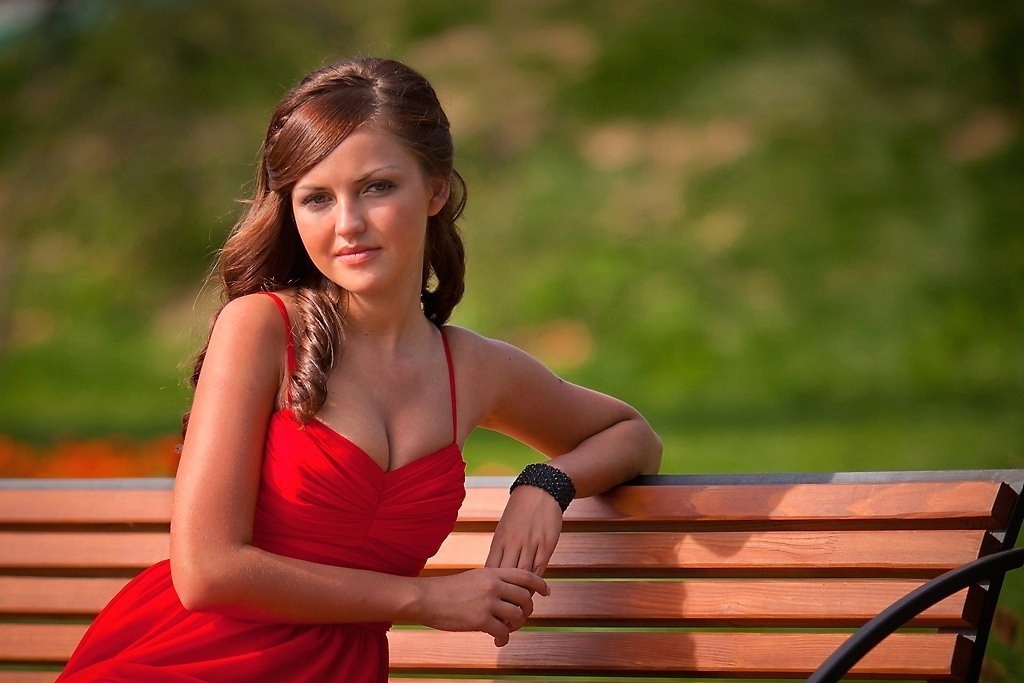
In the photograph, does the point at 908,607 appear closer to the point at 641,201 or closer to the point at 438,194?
the point at 438,194

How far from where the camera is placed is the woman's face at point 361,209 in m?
2.46

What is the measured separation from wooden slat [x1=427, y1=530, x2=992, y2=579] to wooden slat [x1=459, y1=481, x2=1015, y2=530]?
0.02 meters

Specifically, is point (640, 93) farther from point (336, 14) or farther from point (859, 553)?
point (859, 553)

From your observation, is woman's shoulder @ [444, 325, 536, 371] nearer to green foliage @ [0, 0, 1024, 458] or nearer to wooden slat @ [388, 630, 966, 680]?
wooden slat @ [388, 630, 966, 680]

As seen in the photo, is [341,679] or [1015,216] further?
[1015,216]

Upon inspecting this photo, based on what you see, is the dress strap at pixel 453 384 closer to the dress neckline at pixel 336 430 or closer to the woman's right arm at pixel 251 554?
the dress neckline at pixel 336 430

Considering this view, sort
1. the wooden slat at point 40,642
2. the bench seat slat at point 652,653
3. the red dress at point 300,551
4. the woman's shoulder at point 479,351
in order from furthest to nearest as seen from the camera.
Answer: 1. the wooden slat at point 40,642
2. the woman's shoulder at point 479,351
3. the bench seat slat at point 652,653
4. the red dress at point 300,551

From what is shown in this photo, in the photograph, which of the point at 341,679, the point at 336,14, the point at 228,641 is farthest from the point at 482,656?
the point at 336,14

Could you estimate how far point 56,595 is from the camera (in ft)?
10.6

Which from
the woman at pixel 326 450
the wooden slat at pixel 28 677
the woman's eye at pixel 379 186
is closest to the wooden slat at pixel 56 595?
the wooden slat at pixel 28 677

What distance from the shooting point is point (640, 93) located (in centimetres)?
865

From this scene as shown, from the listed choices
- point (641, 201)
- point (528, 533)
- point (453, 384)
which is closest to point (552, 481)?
point (528, 533)

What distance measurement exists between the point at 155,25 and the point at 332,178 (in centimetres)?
764

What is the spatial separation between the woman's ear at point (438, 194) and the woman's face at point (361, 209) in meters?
0.10
